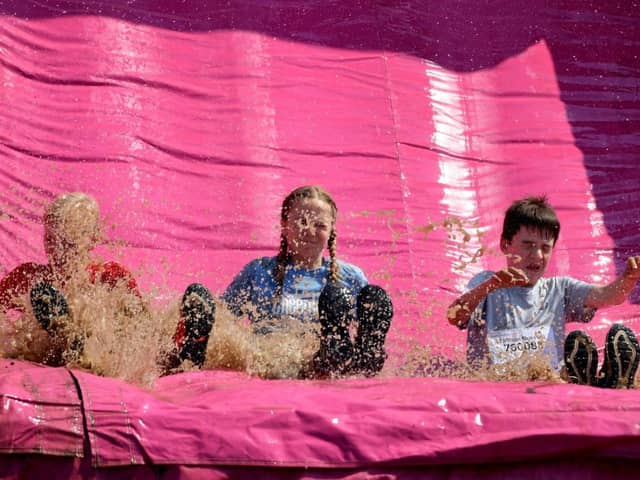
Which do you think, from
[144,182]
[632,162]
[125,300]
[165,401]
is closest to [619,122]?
[632,162]

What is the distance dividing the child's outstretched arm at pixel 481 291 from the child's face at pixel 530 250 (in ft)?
0.08

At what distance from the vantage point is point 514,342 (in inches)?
94.2

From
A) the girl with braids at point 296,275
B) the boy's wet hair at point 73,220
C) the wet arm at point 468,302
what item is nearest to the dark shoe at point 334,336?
the girl with braids at point 296,275

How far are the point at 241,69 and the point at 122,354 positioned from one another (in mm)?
1740

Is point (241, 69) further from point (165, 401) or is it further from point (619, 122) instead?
point (165, 401)

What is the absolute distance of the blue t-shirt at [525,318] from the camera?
94.0 inches

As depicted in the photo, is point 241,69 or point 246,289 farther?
point 241,69

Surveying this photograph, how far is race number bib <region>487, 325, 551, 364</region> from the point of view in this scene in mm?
2348

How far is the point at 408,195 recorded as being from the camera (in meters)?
3.36

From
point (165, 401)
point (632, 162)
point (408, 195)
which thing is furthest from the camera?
point (632, 162)

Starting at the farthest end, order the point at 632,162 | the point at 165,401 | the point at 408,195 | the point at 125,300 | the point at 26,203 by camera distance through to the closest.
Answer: the point at 632,162 < the point at 408,195 < the point at 26,203 < the point at 125,300 < the point at 165,401

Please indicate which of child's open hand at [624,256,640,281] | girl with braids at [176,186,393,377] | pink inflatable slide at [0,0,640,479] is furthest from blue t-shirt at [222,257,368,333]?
child's open hand at [624,256,640,281]

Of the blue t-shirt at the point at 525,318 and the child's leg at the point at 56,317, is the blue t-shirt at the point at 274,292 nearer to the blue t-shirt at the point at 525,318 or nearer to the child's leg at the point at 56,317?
the blue t-shirt at the point at 525,318

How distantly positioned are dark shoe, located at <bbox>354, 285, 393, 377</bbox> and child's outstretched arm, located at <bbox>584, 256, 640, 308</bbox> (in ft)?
1.87
